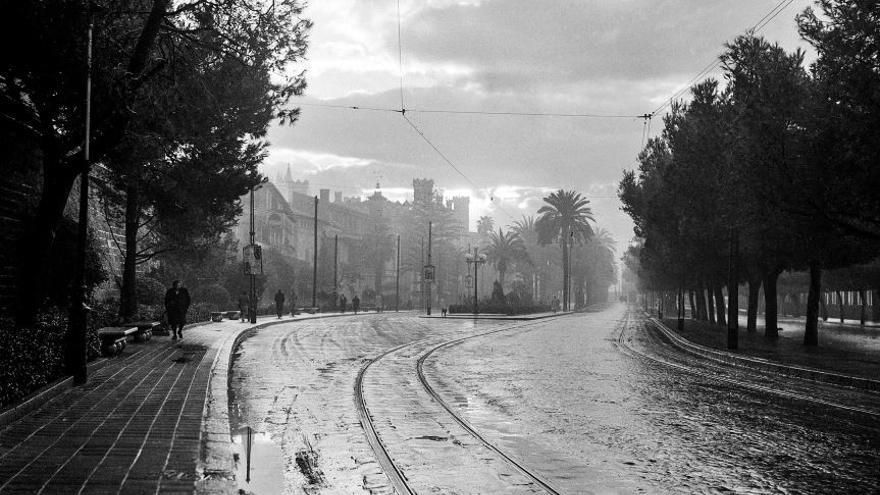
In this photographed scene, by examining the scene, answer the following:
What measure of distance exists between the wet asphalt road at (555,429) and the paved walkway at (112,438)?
662mm

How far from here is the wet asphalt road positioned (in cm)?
662

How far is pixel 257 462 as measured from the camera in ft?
23.8

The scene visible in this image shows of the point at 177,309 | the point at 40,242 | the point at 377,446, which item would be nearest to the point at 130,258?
the point at 177,309

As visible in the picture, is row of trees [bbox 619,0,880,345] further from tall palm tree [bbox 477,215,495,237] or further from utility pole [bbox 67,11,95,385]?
tall palm tree [bbox 477,215,495,237]

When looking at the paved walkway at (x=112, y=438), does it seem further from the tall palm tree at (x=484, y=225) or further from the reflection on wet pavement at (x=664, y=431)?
the tall palm tree at (x=484, y=225)

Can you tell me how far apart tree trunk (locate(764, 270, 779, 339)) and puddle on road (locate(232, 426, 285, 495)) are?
26.7 metres

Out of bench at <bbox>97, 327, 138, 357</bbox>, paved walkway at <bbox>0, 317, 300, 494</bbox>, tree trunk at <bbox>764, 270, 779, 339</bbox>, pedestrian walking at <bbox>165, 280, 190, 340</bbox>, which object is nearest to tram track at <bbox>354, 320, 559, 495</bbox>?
paved walkway at <bbox>0, 317, 300, 494</bbox>

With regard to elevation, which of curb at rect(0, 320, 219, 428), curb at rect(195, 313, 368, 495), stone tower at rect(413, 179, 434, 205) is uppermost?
stone tower at rect(413, 179, 434, 205)

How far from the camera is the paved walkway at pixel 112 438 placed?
19.2 ft

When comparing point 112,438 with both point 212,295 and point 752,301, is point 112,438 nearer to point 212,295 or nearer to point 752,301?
point 752,301

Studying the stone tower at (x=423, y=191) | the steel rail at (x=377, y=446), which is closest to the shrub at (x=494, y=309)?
the steel rail at (x=377, y=446)

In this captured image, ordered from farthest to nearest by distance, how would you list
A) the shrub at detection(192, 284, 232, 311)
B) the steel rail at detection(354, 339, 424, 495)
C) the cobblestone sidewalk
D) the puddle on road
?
the shrub at detection(192, 284, 232, 311)
the steel rail at detection(354, 339, 424, 495)
the puddle on road
the cobblestone sidewalk

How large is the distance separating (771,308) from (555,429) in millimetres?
25607

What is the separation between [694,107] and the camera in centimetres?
2848
